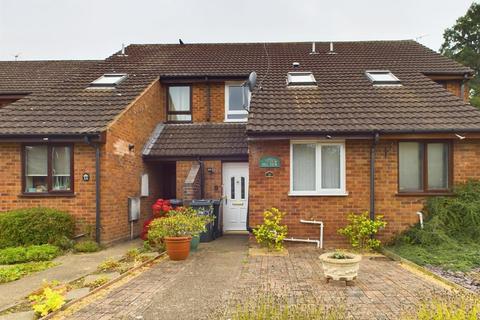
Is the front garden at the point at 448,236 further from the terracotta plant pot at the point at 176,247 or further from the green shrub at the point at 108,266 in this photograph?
the green shrub at the point at 108,266

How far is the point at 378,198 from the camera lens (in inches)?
348

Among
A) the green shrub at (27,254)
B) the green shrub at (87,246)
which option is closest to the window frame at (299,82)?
the green shrub at (87,246)

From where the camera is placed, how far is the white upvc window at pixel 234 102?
13.1m

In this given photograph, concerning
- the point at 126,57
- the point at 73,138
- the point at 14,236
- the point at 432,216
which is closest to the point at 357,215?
the point at 432,216

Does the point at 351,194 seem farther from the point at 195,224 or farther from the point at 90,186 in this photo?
the point at 90,186

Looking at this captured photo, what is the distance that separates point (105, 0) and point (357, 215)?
14.7 meters

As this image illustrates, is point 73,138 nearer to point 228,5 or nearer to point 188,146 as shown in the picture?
point 188,146

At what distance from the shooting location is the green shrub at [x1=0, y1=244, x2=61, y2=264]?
774 cm

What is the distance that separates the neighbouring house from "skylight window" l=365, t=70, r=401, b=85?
3 centimetres

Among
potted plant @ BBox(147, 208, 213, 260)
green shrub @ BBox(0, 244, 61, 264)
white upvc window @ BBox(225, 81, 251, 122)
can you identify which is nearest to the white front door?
white upvc window @ BBox(225, 81, 251, 122)

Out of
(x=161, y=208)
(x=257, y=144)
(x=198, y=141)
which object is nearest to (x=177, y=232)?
(x=161, y=208)

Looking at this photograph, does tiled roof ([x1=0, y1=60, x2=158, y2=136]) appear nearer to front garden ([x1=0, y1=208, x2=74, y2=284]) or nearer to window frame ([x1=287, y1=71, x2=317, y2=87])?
front garden ([x1=0, y1=208, x2=74, y2=284])

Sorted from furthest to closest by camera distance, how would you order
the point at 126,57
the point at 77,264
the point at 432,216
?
the point at 126,57, the point at 432,216, the point at 77,264

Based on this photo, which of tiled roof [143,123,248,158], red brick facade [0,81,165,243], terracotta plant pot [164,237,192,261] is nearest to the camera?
terracotta plant pot [164,237,192,261]
